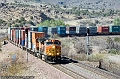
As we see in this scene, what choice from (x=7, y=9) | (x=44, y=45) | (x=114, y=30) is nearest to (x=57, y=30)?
(x=114, y=30)

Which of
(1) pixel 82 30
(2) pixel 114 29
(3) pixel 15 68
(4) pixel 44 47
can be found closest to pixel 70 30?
(1) pixel 82 30

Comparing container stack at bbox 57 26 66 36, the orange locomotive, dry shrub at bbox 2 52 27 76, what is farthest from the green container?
dry shrub at bbox 2 52 27 76

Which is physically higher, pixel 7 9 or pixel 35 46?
pixel 7 9

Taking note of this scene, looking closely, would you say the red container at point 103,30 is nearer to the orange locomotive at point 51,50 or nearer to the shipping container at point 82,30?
the shipping container at point 82,30

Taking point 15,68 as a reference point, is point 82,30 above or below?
above

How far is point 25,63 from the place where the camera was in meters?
30.4

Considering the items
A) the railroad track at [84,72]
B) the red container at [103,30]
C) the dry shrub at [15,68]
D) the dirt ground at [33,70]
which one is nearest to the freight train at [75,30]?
the red container at [103,30]

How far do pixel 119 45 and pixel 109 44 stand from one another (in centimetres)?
187

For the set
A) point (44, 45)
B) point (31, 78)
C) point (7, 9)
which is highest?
point (7, 9)

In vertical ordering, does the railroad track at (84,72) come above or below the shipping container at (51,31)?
below

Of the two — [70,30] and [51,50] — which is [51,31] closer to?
[70,30]

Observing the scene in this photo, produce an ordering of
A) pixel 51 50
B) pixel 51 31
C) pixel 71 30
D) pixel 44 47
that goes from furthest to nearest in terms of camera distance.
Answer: pixel 71 30
pixel 51 31
pixel 44 47
pixel 51 50

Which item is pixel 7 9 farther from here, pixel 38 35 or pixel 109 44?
pixel 38 35

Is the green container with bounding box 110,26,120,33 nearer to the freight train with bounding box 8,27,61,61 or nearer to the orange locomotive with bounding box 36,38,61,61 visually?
the freight train with bounding box 8,27,61,61
